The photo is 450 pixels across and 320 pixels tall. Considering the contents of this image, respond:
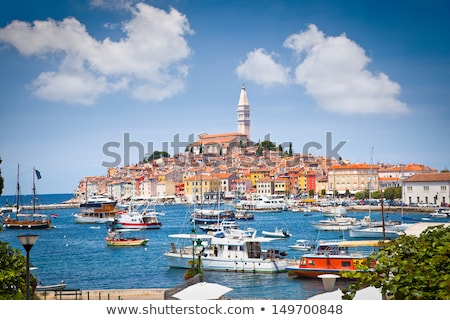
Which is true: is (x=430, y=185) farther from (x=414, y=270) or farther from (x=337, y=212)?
(x=337, y=212)

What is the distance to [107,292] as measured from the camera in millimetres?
4707

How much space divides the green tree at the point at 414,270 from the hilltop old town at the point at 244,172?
2581 mm

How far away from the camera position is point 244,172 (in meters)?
19.3

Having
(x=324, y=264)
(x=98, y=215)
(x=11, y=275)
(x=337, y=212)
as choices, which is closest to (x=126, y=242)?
(x=324, y=264)

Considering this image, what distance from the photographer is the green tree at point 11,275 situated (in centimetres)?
321

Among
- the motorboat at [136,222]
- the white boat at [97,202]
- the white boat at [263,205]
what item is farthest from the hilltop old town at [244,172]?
the white boat at [263,205]

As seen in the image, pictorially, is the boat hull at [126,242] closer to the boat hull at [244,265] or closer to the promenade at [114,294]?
the boat hull at [244,265]

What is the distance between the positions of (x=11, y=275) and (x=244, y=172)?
16174 mm

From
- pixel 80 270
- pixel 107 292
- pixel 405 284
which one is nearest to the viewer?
pixel 405 284

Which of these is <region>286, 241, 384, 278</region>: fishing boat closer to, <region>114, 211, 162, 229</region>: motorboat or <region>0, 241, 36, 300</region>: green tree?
<region>0, 241, 36, 300</region>: green tree
